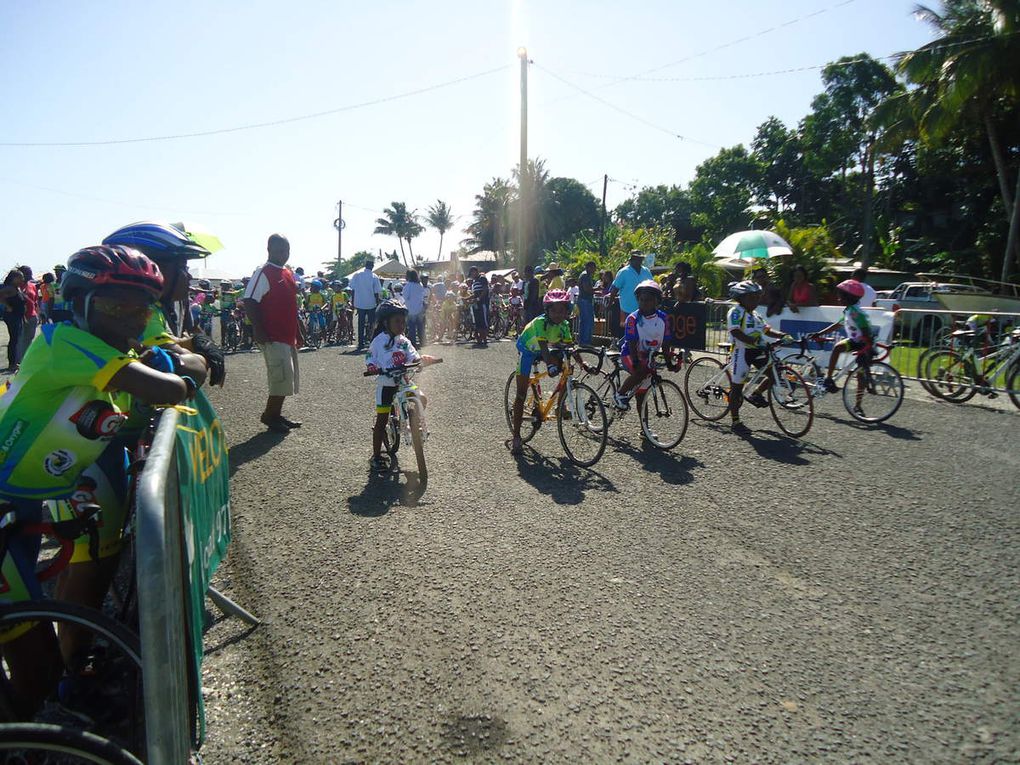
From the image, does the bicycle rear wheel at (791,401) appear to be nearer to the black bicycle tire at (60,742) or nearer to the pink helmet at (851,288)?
the pink helmet at (851,288)

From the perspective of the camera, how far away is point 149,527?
1.56 meters

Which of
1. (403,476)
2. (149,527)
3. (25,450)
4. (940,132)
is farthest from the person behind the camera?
(940,132)

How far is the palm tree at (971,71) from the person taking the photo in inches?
975

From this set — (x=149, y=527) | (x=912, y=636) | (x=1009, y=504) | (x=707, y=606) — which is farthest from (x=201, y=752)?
(x=1009, y=504)

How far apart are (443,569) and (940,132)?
30.9 metres

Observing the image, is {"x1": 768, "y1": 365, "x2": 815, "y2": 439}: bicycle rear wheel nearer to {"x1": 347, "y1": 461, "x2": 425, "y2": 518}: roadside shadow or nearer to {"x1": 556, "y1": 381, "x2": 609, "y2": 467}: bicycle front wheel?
{"x1": 556, "y1": 381, "x2": 609, "y2": 467}: bicycle front wheel

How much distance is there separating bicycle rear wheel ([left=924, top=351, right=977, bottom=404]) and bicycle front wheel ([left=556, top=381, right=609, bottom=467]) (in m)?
6.76

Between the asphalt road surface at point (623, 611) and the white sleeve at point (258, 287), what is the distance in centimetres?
203

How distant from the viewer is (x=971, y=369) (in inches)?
397

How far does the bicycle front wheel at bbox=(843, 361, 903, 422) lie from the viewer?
8.76 metres

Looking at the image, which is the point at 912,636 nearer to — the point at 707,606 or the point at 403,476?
the point at 707,606

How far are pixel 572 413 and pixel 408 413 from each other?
1.84m

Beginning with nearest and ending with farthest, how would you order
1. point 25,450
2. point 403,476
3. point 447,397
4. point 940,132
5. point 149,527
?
point 149,527, point 25,450, point 403,476, point 447,397, point 940,132

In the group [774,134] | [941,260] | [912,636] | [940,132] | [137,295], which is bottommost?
[912,636]
